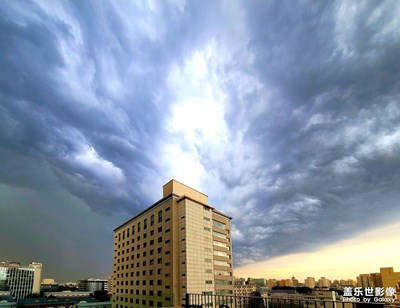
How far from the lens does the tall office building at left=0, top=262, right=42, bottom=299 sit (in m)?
105

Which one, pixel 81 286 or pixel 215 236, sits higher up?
pixel 215 236

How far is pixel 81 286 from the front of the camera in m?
160

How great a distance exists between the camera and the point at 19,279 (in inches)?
4385

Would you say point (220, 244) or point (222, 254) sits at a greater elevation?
point (220, 244)

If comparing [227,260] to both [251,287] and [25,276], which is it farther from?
[25,276]

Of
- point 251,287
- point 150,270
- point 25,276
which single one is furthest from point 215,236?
point 25,276

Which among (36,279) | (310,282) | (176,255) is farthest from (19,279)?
(310,282)

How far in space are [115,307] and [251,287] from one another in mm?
88212

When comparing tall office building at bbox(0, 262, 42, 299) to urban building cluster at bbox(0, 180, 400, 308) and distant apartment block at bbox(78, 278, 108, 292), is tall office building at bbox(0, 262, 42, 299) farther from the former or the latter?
urban building cluster at bbox(0, 180, 400, 308)

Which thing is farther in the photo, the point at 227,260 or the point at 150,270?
the point at 227,260

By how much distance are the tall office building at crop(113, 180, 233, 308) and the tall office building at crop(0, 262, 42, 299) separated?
3423 inches

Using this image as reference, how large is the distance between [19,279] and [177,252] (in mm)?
114463

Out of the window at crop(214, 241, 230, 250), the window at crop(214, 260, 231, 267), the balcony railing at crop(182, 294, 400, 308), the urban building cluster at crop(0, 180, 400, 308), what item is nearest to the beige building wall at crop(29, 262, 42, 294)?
the urban building cluster at crop(0, 180, 400, 308)

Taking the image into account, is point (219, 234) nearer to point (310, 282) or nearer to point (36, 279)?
point (36, 279)
